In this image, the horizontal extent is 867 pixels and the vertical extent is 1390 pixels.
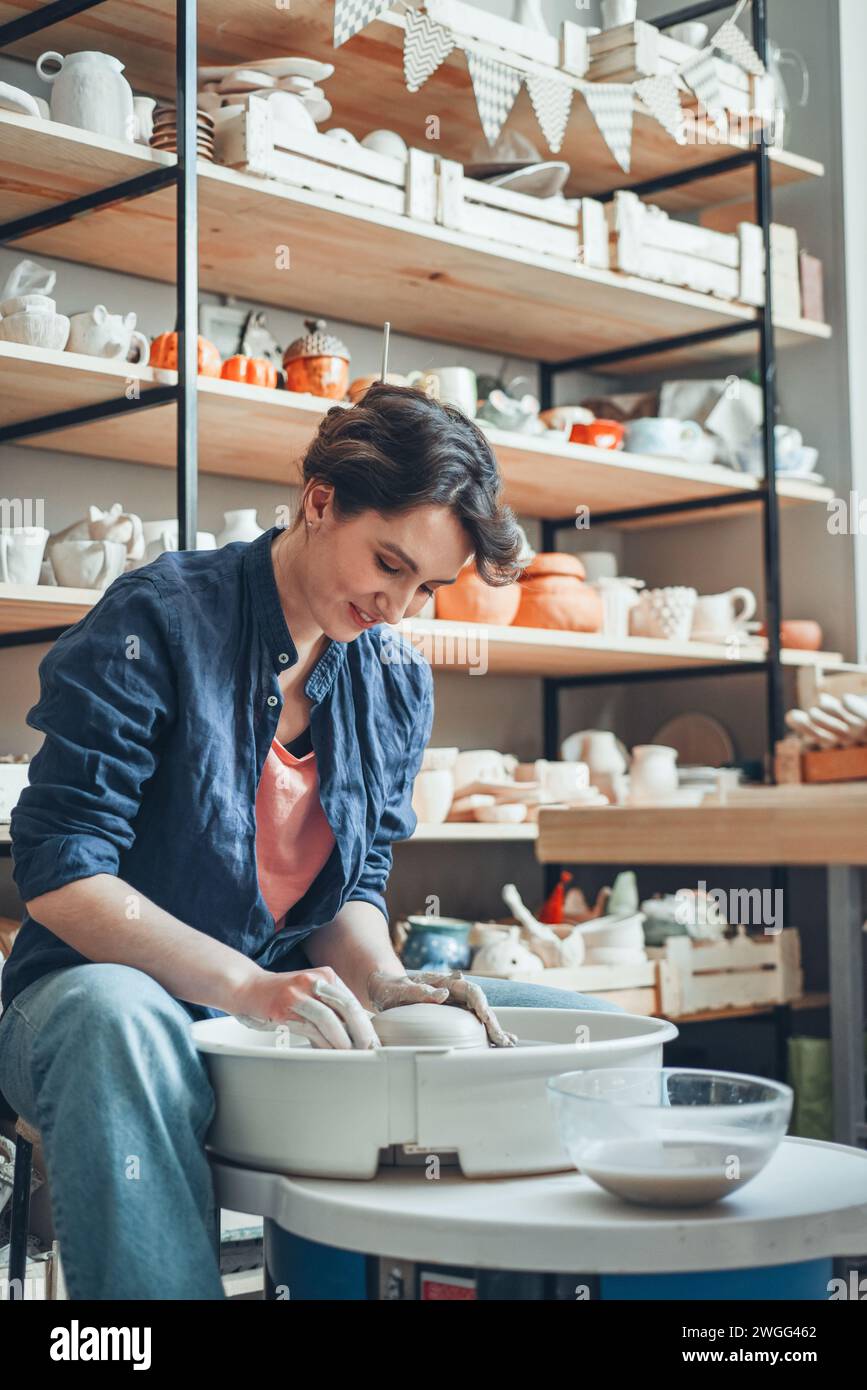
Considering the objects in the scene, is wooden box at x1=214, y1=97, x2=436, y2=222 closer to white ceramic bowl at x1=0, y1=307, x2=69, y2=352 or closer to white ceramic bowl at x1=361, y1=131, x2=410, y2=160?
white ceramic bowl at x1=361, y1=131, x2=410, y2=160

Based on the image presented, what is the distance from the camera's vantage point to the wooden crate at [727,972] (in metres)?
2.80

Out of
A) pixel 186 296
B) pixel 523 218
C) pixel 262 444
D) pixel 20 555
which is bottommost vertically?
pixel 20 555

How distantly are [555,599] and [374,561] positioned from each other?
1507 mm

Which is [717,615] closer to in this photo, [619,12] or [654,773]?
[654,773]

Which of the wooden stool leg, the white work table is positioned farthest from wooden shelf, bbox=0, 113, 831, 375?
the white work table

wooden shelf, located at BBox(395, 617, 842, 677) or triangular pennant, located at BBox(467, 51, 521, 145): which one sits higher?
triangular pennant, located at BBox(467, 51, 521, 145)

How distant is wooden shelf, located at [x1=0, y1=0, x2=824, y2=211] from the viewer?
2422 millimetres

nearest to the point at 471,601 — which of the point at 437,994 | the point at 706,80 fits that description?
the point at 706,80

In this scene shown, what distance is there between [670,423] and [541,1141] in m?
2.24

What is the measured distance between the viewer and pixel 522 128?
3.07m

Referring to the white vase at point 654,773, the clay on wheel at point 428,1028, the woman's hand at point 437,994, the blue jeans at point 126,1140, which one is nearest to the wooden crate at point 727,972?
the white vase at point 654,773

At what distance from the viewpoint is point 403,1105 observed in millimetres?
1052

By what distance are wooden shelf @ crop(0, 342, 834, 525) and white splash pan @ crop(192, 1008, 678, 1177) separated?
0.90 m

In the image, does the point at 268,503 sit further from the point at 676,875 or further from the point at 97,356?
the point at 676,875
